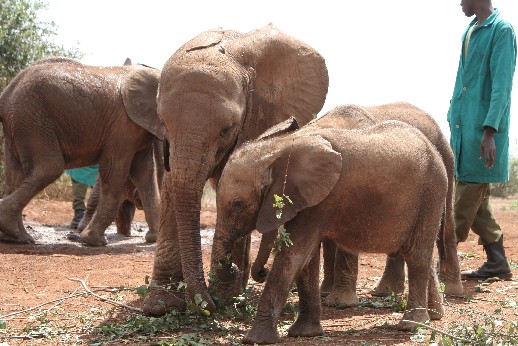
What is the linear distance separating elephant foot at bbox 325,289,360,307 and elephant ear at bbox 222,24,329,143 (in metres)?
1.37

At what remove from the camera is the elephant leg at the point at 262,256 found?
5703 millimetres

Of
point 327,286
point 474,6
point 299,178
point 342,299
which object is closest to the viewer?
point 299,178

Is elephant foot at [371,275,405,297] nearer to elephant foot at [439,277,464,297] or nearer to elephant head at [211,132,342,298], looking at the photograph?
elephant foot at [439,277,464,297]

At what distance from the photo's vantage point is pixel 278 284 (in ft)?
15.6

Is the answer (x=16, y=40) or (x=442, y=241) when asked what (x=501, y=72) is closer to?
(x=442, y=241)

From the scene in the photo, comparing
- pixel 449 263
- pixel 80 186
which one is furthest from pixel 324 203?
pixel 80 186

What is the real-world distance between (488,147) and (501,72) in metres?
0.72

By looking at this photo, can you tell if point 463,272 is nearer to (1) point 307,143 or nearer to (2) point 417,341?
(2) point 417,341

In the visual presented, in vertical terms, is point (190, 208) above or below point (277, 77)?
below

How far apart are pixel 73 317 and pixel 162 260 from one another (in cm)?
75

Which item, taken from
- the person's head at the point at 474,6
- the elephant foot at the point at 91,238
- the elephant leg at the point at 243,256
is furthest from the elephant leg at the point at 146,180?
the person's head at the point at 474,6

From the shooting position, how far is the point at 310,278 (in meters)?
5.18

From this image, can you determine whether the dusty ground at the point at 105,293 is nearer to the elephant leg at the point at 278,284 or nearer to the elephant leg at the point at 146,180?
the elephant leg at the point at 278,284

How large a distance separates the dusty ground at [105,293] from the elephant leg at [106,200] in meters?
0.23
